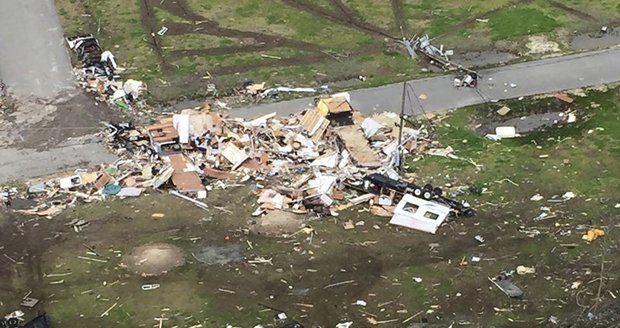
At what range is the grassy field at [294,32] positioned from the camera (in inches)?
1027

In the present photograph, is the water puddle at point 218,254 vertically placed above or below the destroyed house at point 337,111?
below

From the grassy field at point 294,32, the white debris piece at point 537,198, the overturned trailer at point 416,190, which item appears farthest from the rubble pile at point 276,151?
the white debris piece at point 537,198

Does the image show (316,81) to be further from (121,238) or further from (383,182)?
(121,238)

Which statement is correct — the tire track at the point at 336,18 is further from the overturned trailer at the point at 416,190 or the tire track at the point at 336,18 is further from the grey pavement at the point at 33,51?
the overturned trailer at the point at 416,190

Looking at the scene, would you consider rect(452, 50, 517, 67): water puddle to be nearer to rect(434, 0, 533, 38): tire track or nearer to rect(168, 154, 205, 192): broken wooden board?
rect(434, 0, 533, 38): tire track

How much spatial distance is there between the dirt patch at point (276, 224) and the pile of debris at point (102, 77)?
21.2 feet

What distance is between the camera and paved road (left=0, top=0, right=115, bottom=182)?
2255 cm

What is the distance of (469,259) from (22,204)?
34.9 feet

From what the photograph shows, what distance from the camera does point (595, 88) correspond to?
81.5ft

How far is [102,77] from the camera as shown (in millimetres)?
25797

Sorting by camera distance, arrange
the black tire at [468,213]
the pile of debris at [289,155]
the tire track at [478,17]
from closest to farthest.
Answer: the black tire at [468,213] → the pile of debris at [289,155] → the tire track at [478,17]

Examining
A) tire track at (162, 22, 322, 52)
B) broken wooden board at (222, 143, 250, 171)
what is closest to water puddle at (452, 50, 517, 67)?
tire track at (162, 22, 322, 52)

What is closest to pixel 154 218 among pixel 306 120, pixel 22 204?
pixel 22 204

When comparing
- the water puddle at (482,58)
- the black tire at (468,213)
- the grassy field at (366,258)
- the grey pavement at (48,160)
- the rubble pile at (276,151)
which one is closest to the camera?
the grassy field at (366,258)
